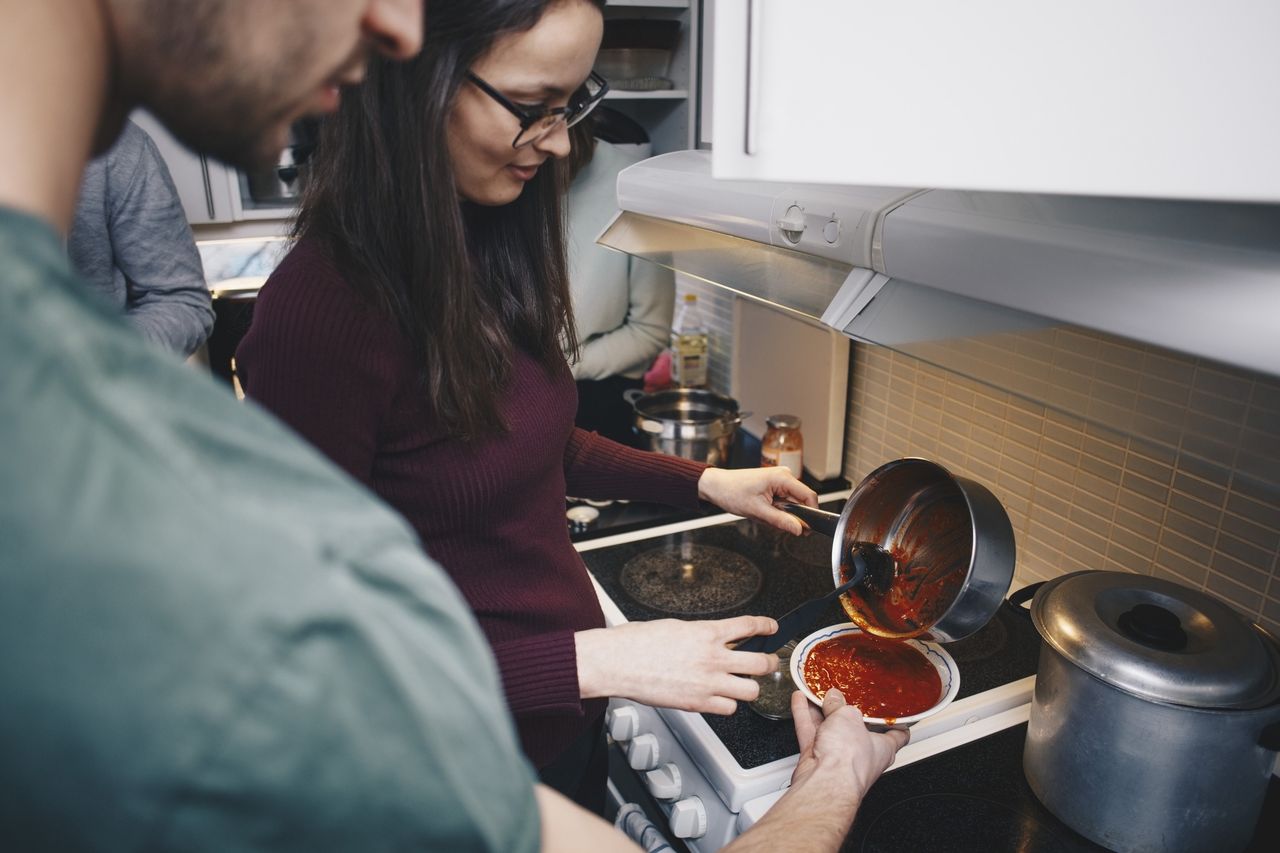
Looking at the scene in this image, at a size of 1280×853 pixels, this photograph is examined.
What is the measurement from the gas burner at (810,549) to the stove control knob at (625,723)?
0.50 meters

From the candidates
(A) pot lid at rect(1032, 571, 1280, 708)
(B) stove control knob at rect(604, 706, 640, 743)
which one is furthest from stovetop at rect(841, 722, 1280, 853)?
(B) stove control knob at rect(604, 706, 640, 743)

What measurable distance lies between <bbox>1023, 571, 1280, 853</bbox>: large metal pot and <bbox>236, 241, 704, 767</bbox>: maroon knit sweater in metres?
0.53

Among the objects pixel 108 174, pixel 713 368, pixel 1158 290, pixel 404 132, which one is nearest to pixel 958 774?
pixel 1158 290

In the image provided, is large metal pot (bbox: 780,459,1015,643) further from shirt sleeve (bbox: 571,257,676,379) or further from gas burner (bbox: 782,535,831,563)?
shirt sleeve (bbox: 571,257,676,379)

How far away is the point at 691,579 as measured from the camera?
5.21 ft

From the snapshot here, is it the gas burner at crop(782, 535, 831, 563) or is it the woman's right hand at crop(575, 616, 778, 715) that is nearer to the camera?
the woman's right hand at crop(575, 616, 778, 715)

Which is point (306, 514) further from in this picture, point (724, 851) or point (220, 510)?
point (724, 851)

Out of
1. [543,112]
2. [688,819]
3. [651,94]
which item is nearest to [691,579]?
[688,819]

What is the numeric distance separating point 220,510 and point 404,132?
687 millimetres

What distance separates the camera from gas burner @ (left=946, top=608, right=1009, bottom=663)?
54.3 inches

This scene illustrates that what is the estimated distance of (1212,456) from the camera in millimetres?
654

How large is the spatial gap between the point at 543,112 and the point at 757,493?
2.11 ft

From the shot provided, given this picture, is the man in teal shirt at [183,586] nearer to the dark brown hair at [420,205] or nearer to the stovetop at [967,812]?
the dark brown hair at [420,205]

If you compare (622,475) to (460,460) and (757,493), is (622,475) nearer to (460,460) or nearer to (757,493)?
(757,493)
